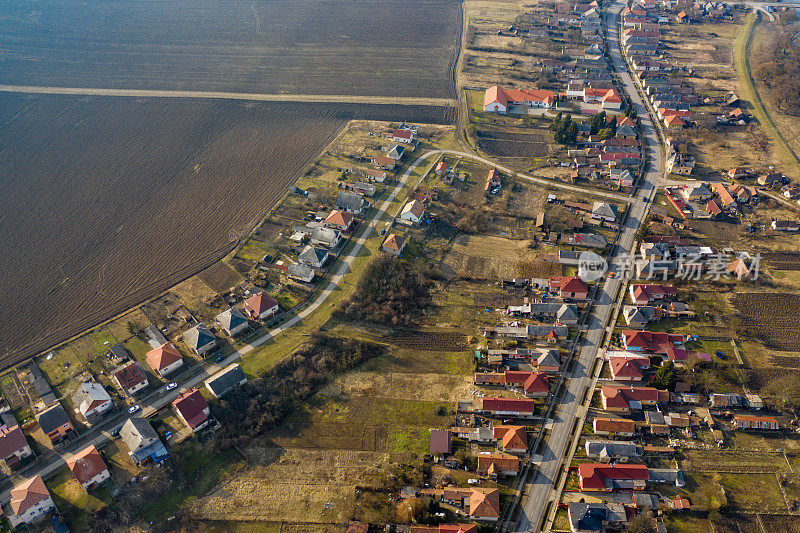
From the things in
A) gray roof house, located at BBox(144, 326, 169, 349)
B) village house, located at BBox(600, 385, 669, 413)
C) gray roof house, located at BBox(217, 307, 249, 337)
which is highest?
gray roof house, located at BBox(144, 326, 169, 349)

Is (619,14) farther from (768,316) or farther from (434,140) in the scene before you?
(768,316)

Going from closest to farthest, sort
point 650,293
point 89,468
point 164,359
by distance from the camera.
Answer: point 89,468 → point 164,359 → point 650,293

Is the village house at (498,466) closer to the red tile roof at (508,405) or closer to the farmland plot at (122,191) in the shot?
the red tile roof at (508,405)

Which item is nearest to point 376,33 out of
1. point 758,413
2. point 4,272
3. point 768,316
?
point 4,272

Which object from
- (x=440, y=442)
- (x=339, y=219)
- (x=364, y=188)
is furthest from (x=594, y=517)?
(x=364, y=188)

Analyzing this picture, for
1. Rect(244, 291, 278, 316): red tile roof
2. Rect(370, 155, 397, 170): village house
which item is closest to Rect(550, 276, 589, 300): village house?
Rect(244, 291, 278, 316): red tile roof

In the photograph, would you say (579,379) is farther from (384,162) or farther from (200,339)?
(384,162)

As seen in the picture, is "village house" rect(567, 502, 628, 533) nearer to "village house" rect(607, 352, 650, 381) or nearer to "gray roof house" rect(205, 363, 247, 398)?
"village house" rect(607, 352, 650, 381)
